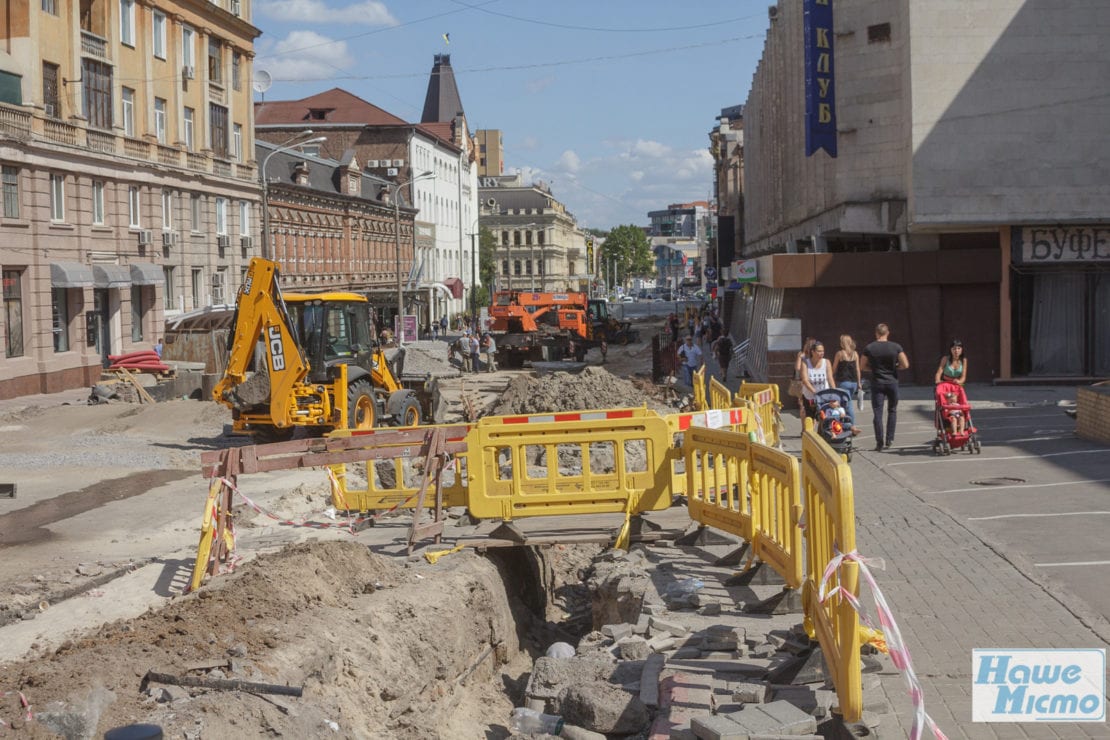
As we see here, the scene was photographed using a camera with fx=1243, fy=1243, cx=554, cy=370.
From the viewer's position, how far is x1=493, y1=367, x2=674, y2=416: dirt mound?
26.2m

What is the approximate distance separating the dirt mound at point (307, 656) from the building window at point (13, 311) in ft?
80.9

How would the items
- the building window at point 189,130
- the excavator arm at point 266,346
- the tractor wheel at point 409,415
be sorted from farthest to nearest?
the building window at point 189,130 < the tractor wheel at point 409,415 < the excavator arm at point 266,346

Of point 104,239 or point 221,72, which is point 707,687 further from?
point 221,72

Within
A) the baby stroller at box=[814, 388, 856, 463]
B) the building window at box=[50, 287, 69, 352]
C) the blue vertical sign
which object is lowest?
the baby stroller at box=[814, 388, 856, 463]

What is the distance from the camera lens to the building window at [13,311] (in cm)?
3191

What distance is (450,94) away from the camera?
134 metres

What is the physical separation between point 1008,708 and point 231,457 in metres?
7.34

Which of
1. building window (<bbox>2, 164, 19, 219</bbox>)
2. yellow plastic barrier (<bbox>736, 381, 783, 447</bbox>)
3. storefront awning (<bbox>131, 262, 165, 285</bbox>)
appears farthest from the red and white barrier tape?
storefront awning (<bbox>131, 262, 165, 285</bbox>)

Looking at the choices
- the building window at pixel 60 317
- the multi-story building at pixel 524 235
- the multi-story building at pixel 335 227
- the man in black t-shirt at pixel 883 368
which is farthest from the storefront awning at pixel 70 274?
the multi-story building at pixel 524 235

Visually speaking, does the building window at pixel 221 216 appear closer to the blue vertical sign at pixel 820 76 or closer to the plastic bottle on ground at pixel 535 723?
the blue vertical sign at pixel 820 76

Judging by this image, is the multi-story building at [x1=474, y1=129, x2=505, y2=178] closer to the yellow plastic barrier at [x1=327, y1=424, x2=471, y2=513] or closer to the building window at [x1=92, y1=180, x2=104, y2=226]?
the building window at [x1=92, y1=180, x2=104, y2=226]

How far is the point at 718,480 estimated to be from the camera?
36.8ft

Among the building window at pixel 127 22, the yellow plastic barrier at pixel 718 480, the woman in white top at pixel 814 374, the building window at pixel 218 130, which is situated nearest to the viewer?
the yellow plastic barrier at pixel 718 480

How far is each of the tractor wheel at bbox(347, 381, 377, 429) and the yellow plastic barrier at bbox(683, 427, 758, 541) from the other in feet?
30.2
